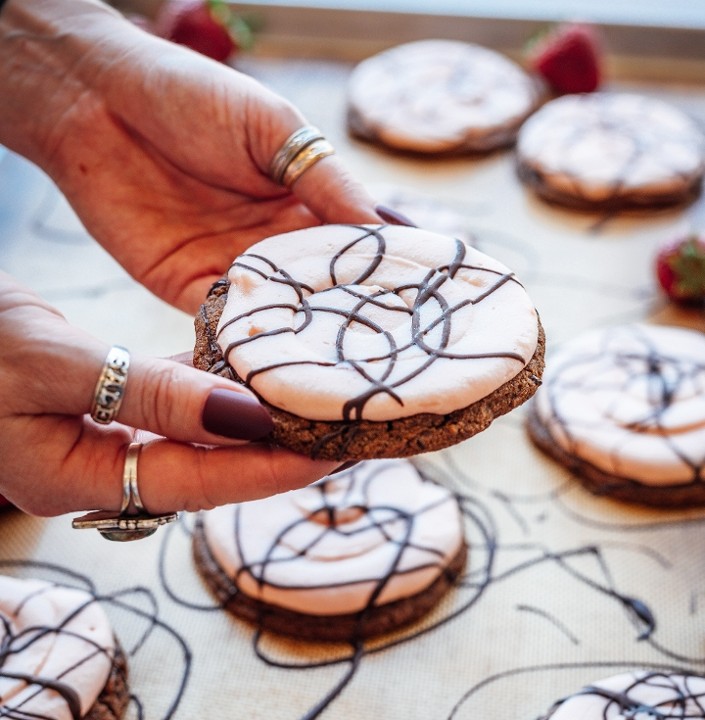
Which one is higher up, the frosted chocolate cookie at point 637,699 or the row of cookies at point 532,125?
the row of cookies at point 532,125

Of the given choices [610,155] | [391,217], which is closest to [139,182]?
[391,217]

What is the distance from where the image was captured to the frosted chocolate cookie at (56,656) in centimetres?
116

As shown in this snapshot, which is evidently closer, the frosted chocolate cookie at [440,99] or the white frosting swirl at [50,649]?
the white frosting swirl at [50,649]

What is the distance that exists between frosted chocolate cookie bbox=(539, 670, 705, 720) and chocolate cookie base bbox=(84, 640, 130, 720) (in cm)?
57

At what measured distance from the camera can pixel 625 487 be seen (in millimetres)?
1545

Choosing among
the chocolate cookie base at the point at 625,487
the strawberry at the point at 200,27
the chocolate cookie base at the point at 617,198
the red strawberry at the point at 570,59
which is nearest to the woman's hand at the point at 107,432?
the chocolate cookie base at the point at 625,487

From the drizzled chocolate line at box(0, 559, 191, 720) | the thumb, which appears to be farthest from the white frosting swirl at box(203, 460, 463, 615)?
the thumb

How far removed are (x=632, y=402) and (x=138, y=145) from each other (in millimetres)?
930

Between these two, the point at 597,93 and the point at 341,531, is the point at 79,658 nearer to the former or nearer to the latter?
the point at 341,531

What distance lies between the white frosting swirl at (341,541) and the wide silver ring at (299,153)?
489 millimetres

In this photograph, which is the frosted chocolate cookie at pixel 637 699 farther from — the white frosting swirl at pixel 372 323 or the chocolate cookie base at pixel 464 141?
the chocolate cookie base at pixel 464 141

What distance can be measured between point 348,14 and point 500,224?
90 centimetres

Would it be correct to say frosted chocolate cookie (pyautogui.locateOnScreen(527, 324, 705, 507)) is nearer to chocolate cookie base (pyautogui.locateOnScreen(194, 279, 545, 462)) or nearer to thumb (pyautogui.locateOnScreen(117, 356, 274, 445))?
chocolate cookie base (pyautogui.locateOnScreen(194, 279, 545, 462))

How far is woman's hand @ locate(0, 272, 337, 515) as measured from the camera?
94 cm
